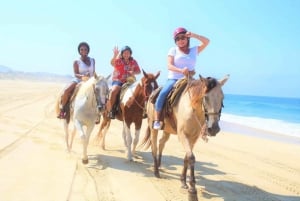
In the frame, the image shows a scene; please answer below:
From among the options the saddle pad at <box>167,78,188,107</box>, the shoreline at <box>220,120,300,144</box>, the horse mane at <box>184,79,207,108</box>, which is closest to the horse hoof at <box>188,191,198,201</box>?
the horse mane at <box>184,79,207,108</box>

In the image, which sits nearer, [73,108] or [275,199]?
[275,199]

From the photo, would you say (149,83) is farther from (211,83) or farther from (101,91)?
(211,83)

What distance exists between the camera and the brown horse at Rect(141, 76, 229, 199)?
18.5ft

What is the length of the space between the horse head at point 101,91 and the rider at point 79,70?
55.5 inches

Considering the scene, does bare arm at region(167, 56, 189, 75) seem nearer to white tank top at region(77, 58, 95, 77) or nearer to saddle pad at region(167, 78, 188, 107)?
saddle pad at region(167, 78, 188, 107)

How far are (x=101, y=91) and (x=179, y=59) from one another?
2025 millimetres

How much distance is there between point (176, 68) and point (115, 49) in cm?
362

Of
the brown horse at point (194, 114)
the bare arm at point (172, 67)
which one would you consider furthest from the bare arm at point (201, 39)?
the brown horse at point (194, 114)

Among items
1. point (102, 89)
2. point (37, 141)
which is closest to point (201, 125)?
point (102, 89)

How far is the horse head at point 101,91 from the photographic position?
8086 millimetres

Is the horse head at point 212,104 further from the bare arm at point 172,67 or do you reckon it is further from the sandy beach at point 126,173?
the sandy beach at point 126,173

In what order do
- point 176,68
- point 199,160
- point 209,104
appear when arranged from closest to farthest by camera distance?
point 209,104
point 176,68
point 199,160

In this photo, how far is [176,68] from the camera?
23.1 ft

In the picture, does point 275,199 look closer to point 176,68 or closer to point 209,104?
point 209,104
